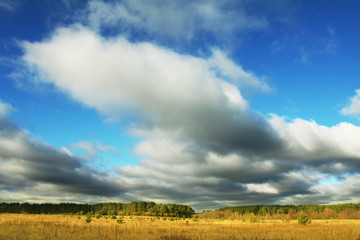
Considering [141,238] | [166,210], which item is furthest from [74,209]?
[141,238]

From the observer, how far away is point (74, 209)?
19775 centimetres

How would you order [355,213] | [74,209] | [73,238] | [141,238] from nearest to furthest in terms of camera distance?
[73,238] → [141,238] → [355,213] → [74,209]

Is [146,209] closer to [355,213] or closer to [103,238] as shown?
[355,213]

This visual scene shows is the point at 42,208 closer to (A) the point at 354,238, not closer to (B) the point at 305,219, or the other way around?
(B) the point at 305,219

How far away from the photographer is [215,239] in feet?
69.7

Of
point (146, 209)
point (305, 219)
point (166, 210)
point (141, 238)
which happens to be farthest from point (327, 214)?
point (141, 238)

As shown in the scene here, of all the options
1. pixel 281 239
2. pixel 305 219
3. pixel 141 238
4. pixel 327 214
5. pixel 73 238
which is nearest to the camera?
pixel 73 238

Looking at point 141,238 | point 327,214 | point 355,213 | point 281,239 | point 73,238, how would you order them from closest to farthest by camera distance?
point 73,238, point 141,238, point 281,239, point 355,213, point 327,214

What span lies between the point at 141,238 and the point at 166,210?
169 metres

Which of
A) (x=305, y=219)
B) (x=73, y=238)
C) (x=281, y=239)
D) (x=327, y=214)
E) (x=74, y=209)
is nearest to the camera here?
(x=73, y=238)

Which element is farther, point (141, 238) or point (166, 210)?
point (166, 210)

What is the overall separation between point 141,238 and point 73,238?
15.2 ft

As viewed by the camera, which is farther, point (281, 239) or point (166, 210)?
point (166, 210)

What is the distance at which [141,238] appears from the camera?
2077 cm
